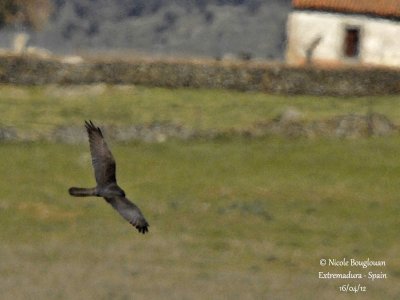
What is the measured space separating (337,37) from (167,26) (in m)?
50.7

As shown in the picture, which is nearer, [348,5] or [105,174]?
[105,174]

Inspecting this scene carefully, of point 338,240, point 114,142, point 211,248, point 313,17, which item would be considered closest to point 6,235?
point 211,248

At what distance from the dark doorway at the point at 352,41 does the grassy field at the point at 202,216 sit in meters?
15.5

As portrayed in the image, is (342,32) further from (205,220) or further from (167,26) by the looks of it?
(167,26)

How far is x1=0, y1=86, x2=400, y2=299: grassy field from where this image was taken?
3008cm

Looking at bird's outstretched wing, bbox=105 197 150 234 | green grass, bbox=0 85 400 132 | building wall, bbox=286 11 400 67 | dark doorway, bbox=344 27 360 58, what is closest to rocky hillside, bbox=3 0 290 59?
dark doorway, bbox=344 27 360 58

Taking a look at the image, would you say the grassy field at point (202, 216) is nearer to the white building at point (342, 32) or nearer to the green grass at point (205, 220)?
the green grass at point (205, 220)

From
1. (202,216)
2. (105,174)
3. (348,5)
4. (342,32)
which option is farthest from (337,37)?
(105,174)

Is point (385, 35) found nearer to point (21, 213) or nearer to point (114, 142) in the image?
point (114, 142)

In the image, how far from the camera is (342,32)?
7194 centimetres

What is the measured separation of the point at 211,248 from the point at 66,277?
16.8ft

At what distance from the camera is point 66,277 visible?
3027cm

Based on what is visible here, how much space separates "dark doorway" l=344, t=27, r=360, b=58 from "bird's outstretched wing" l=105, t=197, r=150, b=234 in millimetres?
53766

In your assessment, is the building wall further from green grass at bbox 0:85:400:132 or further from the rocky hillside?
the rocky hillside
